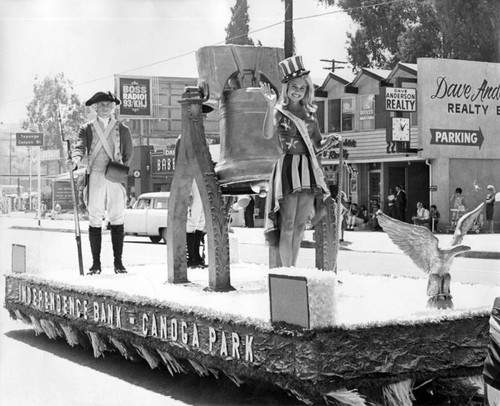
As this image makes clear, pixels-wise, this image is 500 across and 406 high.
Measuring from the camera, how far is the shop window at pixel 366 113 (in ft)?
103

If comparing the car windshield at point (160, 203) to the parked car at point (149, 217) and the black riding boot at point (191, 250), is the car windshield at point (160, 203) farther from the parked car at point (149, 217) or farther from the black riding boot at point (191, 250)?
the black riding boot at point (191, 250)

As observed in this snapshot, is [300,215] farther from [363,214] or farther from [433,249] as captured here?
[363,214]

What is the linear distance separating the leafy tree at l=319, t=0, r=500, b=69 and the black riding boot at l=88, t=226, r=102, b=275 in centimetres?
1803

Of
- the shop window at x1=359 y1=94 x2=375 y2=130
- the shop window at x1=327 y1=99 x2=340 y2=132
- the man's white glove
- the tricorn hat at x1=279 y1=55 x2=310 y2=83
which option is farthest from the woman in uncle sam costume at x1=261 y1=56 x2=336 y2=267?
the shop window at x1=327 y1=99 x2=340 y2=132

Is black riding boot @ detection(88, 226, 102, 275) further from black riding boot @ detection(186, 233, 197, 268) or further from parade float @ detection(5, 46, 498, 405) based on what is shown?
black riding boot @ detection(186, 233, 197, 268)

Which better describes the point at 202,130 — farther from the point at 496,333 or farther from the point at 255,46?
the point at 496,333

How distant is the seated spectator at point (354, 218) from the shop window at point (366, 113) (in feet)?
10.3

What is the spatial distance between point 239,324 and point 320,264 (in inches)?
87.4

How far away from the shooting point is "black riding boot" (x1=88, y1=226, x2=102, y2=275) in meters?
8.65

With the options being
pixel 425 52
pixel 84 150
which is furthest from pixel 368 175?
pixel 84 150

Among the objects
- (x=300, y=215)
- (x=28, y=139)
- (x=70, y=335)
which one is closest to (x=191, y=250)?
(x=28, y=139)

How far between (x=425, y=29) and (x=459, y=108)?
4.62 metres

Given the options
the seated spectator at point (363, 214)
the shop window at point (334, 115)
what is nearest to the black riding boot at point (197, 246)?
the seated spectator at point (363, 214)

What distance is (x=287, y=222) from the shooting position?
6.68 meters
